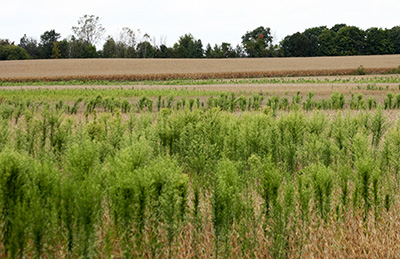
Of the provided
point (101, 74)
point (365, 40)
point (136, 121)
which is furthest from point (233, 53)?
point (136, 121)

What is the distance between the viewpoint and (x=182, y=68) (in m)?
47.4

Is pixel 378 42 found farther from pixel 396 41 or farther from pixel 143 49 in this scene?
pixel 143 49

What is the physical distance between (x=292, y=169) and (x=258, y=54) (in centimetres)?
6716

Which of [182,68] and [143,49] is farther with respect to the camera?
[143,49]

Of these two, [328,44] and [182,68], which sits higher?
[328,44]

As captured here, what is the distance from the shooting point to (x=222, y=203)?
10.3 feet

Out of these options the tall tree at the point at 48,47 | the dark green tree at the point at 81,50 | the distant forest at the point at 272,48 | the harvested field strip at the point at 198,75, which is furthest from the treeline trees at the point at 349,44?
the tall tree at the point at 48,47

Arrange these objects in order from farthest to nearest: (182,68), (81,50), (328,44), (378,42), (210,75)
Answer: (81,50) → (328,44) → (378,42) → (182,68) → (210,75)

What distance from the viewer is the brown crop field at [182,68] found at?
42500 mm

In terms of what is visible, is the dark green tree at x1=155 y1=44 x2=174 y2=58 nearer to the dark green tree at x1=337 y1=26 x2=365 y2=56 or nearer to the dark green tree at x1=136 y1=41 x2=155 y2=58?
the dark green tree at x1=136 y1=41 x2=155 y2=58

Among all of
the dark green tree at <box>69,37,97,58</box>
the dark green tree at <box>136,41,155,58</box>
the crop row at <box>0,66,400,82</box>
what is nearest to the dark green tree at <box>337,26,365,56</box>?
the crop row at <box>0,66,400,82</box>

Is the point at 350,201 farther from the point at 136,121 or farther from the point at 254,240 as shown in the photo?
the point at 136,121

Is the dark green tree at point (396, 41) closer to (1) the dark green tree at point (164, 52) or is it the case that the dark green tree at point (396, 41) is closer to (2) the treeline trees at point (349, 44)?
(2) the treeline trees at point (349, 44)

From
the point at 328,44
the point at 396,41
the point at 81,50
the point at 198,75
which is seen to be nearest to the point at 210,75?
the point at 198,75
